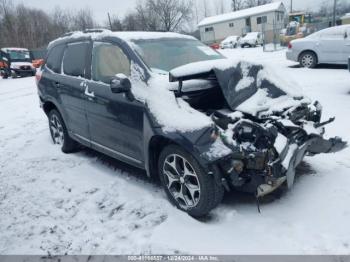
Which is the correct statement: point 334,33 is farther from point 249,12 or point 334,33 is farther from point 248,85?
point 249,12

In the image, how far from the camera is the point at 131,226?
3.37m

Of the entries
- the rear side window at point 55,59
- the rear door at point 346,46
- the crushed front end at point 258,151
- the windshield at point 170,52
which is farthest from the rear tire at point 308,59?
the crushed front end at point 258,151

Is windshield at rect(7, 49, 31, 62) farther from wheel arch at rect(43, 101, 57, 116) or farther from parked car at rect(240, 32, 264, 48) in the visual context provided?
wheel arch at rect(43, 101, 57, 116)

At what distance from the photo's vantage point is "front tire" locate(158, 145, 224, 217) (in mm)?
3160

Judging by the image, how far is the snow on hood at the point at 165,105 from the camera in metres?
3.22

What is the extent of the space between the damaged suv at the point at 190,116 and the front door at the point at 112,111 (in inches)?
0.5

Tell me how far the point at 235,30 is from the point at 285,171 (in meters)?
47.8

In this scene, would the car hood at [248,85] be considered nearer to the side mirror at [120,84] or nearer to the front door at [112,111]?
the side mirror at [120,84]

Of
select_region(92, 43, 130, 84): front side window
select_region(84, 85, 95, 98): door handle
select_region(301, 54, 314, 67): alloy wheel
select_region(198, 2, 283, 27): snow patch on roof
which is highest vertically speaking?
select_region(198, 2, 283, 27): snow patch on roof

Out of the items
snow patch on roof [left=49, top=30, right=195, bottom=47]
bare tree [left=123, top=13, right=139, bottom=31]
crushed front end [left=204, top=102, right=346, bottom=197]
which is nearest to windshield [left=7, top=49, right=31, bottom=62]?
snow patch on roof [left=49, top=30, right=195, bottom=47]

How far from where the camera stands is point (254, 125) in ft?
10.2

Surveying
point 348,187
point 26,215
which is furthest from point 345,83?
point 26,215

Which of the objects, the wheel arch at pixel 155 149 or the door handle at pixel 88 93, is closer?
the wheel arch at pixel 155 149

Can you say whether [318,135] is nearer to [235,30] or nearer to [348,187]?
[348,187]
